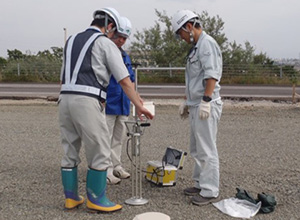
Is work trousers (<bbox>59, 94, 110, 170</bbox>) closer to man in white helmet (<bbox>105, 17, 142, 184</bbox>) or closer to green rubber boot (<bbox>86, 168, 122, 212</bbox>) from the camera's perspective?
green rubber boot (<bbox>86, 168, 122, 212</bbox>)

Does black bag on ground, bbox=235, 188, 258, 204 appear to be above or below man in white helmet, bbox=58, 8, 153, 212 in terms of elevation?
below

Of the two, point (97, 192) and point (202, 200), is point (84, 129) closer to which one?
point (97, 192)

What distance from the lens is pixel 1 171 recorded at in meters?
6.18

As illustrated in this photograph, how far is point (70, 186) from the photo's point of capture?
4.43 metres

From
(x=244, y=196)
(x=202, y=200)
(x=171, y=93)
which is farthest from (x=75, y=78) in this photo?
(x=171, y=93)

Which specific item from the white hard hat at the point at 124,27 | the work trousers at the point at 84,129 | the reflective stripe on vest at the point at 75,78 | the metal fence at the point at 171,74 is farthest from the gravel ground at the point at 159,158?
the metal fence at the point at 171,74

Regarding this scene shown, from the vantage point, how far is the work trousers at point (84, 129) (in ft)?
13.6

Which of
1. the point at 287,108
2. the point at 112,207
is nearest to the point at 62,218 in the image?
the point at 112,207

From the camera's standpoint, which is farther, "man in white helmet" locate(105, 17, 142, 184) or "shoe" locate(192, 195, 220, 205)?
"man in white helmet" locate(105, 17, 142, 184)

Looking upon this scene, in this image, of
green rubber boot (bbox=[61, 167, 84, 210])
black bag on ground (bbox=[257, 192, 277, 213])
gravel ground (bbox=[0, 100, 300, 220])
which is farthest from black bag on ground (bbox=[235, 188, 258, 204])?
green rubber boot (bbox=[61, 167, 84, 210])

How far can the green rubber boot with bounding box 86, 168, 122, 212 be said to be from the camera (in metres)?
4.32

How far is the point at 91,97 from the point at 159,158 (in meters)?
3.05

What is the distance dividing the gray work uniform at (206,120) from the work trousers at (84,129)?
3.51 feet

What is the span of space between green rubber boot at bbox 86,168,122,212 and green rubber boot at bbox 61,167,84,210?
0.54ft
